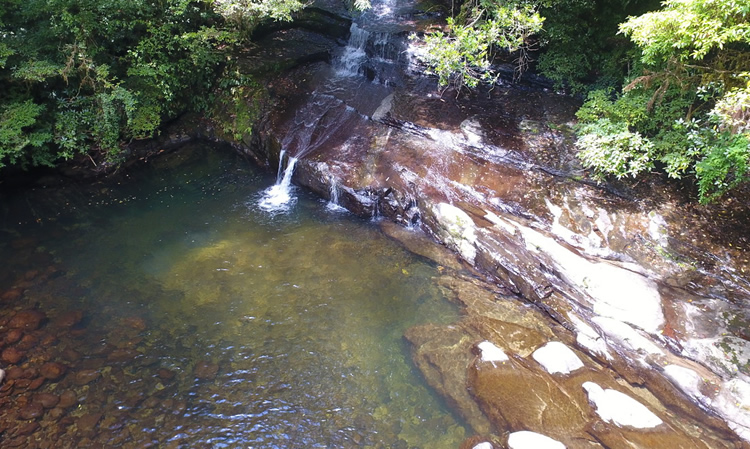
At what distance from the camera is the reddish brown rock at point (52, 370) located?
18.7 feet

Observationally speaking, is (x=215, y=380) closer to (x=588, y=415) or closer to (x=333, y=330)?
(x=333, y=330)

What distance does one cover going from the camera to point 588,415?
538 centimetres

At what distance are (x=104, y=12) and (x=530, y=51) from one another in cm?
1074

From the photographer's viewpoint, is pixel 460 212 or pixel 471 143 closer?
pixel 460 212

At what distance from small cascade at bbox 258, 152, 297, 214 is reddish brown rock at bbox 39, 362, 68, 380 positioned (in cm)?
480

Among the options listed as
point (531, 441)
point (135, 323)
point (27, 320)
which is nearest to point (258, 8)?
point (135, 323)

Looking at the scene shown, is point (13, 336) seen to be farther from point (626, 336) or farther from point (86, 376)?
point (626, 336)

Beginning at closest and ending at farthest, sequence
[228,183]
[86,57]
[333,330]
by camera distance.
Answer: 1. [333,330]
2. [86,57]
3. [228,183]

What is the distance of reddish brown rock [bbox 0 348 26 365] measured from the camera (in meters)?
5.87

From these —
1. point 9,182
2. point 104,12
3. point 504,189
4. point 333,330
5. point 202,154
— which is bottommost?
point 333,330

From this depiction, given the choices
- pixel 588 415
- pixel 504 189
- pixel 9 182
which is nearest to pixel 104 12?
pixel 9 182

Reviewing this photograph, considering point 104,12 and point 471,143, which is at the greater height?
point 104,12

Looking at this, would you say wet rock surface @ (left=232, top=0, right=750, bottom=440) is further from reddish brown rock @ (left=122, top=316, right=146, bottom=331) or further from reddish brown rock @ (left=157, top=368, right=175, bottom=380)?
reddish brown rock @ (left=122, top=316, right=146, bottom=331)

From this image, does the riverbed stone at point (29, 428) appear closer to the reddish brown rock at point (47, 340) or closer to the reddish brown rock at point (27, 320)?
the reddish brown rock at point (47, 340)
